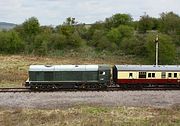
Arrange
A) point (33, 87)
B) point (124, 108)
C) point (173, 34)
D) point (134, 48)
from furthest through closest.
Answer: point (173, 34), point (134, 48), point (33, 87), point (124, 108)

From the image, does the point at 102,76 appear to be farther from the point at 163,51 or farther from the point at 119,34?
the point at 119,34

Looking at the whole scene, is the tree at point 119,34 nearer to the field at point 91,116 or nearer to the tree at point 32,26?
the tree at point 32,26

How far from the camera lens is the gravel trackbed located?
1024 inches

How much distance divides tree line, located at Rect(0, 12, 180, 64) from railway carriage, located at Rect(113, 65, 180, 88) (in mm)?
23221

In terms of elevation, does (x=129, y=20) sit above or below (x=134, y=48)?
above

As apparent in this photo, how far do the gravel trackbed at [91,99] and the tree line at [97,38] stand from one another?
27076 millimetres

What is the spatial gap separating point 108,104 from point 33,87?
823 centimetres

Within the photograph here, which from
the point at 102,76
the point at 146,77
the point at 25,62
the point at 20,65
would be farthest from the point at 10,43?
the point at 146,77

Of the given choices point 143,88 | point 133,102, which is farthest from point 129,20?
point 133,102

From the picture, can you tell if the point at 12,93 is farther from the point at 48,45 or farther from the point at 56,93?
the point at 48,45

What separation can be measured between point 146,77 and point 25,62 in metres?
26.1

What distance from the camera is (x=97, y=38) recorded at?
235 ft

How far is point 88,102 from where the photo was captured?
2656 centimetres

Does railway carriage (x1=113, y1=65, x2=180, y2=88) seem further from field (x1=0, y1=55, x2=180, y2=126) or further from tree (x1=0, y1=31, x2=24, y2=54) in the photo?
tree (x1=0, y1=31, x2=24, y2=54)
